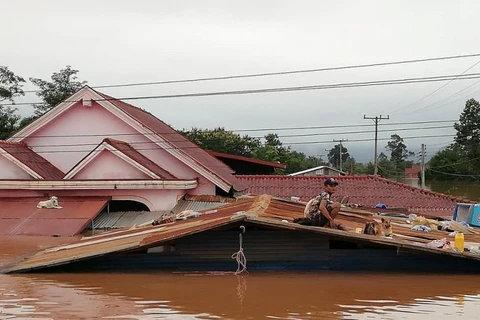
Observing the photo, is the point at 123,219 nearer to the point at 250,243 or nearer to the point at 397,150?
the point at 250,243

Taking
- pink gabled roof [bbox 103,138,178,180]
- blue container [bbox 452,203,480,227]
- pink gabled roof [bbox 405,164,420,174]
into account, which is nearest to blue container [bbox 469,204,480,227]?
blue container [bbox 452,203,480,227]

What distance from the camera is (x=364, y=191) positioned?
23.4 metres

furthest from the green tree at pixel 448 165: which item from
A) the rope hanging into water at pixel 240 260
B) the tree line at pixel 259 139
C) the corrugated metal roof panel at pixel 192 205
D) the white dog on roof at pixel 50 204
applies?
the rope hanging into water at pixel 240 260

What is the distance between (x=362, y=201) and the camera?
22.4 metres

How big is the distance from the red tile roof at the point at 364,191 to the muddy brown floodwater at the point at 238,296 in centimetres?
1331

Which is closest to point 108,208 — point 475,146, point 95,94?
point 95,94

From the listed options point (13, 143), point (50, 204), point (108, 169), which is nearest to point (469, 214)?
point (108, 169)

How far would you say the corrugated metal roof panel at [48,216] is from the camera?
48.1 ft

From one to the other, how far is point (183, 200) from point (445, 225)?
8.14 metres

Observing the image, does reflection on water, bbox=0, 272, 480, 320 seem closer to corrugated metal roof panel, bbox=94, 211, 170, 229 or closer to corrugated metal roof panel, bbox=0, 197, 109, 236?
corrugated metal roof panel, bbox=0, 197, 109, 236

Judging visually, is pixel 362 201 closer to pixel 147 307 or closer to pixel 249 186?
pixel 249 186

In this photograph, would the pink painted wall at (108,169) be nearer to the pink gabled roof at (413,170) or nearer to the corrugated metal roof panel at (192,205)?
the corrugated metal roof panel at (192,205)

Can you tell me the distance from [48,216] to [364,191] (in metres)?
13.1

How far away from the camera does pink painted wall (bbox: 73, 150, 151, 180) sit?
17562 millimetres
